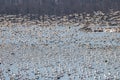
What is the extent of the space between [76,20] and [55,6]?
47.8 ft

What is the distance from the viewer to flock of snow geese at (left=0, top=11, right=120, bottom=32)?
36.8 m

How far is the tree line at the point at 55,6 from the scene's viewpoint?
50.4 m

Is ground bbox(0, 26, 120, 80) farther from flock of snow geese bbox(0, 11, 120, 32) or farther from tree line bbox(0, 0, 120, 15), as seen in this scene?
tree line bbox(0, 0, 120, 15)

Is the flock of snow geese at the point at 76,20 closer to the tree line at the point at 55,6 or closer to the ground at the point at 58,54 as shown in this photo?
the ground at the point at 58,54

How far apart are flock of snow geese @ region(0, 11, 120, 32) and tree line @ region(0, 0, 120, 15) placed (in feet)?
11.3

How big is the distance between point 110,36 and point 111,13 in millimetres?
15596

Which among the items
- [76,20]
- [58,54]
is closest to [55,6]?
[76,20]

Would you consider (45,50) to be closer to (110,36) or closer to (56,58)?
(56,58)

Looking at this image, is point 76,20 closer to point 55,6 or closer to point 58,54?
point 55,6

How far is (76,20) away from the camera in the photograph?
41.5 m

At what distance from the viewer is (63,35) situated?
32.3 meters

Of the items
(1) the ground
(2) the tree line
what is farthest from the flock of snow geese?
(2) the tree line

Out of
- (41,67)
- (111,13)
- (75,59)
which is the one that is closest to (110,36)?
(75,59)

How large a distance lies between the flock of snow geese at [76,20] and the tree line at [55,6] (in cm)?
345
